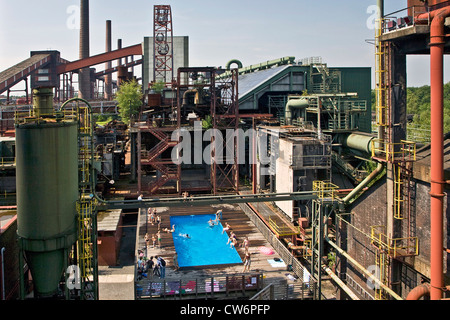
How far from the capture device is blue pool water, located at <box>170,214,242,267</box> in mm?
23484

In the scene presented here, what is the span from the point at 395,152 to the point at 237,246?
11.8 meters

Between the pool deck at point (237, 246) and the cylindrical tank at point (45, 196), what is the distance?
17.7 feet

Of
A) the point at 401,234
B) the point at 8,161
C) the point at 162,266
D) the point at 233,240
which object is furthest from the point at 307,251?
the point at 8,161

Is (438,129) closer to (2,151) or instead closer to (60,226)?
(60,226)

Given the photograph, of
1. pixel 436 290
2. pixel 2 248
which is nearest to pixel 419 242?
pixel 436 290

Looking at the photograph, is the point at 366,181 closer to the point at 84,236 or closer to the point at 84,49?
the point at 84,236

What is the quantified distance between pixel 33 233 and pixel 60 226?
2.95 ft

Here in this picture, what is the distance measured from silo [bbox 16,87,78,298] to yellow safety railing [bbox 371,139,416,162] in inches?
465

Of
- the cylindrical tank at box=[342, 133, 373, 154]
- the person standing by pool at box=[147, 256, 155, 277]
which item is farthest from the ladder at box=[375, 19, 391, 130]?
the cylindrical tank at box=[342, 133, 373, 154]

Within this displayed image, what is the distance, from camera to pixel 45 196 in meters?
15.3

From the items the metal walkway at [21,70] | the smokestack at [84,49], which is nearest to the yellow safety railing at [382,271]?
the metal walkway at [21,70]

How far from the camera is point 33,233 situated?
50.3 feet

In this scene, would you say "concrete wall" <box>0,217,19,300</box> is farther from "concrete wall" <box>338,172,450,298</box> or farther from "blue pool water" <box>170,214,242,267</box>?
"concrete wall" <box>338,172,450,298</box>
